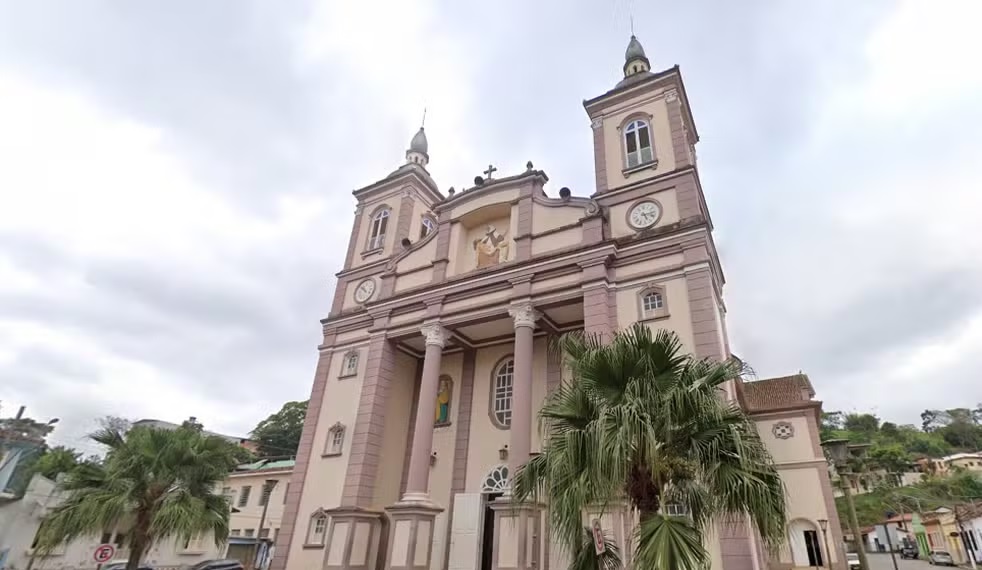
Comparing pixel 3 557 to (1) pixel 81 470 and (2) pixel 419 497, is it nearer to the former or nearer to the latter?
(1) pixel 81 470

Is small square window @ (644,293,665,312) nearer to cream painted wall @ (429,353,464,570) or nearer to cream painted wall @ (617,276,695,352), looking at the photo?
cream painted wall @ (617,276,695,352)

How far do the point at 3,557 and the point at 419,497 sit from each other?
583 inches

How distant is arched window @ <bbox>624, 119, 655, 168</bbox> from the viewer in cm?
1652

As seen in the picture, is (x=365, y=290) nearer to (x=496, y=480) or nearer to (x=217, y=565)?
(x=496, y=480)

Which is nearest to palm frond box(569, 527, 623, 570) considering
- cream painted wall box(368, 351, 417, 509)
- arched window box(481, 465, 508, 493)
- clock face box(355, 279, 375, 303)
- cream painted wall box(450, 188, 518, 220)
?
arched window box(481, 465, 508, 493)

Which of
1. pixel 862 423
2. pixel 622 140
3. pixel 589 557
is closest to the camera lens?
pixel 589 557

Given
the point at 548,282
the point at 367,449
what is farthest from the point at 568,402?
the point at 367,449

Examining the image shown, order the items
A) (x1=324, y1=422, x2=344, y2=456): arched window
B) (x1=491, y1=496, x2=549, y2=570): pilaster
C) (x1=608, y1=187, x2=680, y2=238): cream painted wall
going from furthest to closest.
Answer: (x1=324, y1=422, x2=344, y2=456): arched window < (x1=608, y1=187, x2=680, y2=238): cream painted wall < (x1=491, y1=496, x2=549, y2=570): pilaster

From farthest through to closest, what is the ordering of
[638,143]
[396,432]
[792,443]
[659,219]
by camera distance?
[396,432] → [792,443] → [638,143] → [659,219]

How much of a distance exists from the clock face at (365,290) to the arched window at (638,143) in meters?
10.3

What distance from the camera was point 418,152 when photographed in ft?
79.4

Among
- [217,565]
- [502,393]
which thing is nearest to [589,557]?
[502,393]

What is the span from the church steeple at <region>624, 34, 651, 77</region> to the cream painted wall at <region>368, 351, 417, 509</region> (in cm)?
1378

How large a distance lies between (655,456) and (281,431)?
4528 cm
